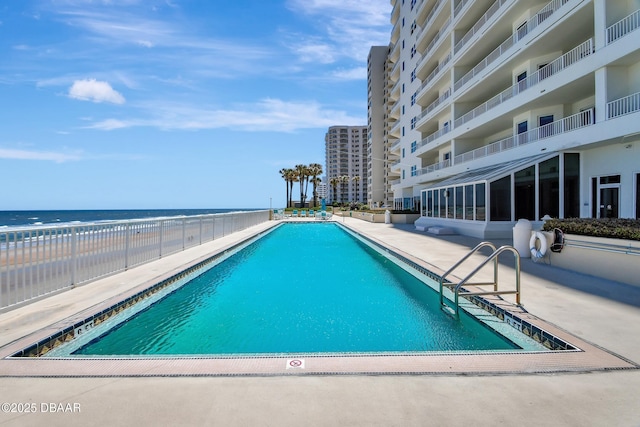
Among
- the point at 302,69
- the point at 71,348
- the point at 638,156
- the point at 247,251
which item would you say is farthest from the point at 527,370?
the point at 302,69

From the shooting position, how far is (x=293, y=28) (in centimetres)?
1612

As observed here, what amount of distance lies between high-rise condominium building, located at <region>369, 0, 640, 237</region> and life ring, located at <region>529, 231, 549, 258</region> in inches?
205

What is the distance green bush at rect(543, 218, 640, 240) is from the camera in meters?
6.66

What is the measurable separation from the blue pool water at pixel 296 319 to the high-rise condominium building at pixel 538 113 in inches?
355

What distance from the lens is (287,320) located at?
5.37 m

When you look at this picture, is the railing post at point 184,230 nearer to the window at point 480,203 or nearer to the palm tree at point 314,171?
the window at point 480,203

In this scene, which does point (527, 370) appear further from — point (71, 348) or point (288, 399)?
point (71, 348)

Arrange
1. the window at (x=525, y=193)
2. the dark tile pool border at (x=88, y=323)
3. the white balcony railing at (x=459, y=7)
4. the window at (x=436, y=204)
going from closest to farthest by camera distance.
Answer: the dark tile pool border at (x=88, y=323)
the window at (x=525, y=193)
the window at (x=436, y=204)
the white balcony railing at (x=459, y=7)

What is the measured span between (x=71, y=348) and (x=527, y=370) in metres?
4.95

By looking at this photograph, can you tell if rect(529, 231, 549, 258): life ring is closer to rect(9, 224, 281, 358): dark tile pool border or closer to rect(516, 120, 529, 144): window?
rect(9, 224, 281, 358): dark tile pool border

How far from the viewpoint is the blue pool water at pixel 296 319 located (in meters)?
4.33

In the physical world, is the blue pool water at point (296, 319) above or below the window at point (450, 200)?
below

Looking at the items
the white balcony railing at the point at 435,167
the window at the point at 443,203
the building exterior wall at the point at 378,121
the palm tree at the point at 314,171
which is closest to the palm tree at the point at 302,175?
the palm tree at the point at 314,171

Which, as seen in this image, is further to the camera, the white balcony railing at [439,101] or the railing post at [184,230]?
the white balcony railing at [439,101]
